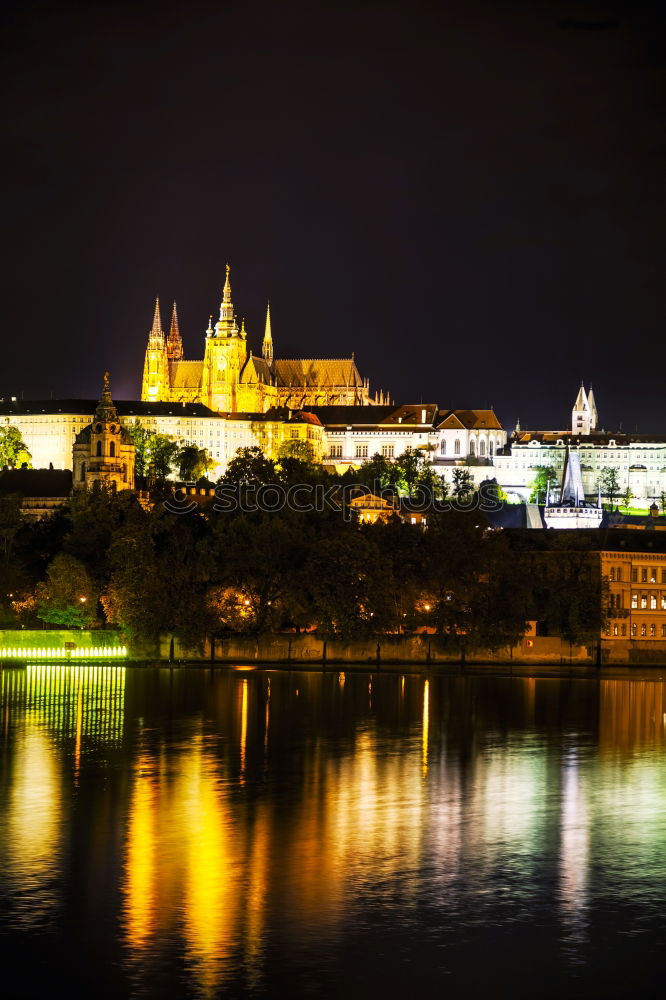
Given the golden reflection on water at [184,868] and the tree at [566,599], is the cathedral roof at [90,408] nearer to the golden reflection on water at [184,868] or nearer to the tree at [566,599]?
the tree at [566,599]

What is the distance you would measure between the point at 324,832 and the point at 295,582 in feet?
136

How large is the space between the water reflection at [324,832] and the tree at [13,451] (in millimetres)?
111405

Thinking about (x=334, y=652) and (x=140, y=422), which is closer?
(x=334, y=652)

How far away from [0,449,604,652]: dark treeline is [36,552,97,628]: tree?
0.05 metres

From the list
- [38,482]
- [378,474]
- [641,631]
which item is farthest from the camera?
[378,474]

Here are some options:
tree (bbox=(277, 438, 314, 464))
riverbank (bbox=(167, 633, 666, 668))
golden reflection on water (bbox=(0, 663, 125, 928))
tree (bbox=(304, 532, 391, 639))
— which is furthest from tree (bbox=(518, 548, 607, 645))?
tree (bbox=(277, 438, 314, 464))

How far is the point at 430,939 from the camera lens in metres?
29.6

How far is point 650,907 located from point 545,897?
1983 mm

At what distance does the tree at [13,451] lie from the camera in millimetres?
174125

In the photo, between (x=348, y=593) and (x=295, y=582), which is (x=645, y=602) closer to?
(x=348, y=593)

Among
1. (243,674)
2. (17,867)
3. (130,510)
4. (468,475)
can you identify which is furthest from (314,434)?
(17,867)

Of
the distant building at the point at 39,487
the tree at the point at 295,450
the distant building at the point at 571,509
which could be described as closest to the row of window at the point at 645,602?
the distant building at the point at 571,509

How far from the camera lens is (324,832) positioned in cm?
3816

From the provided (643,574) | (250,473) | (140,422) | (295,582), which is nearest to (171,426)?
(140,422)
